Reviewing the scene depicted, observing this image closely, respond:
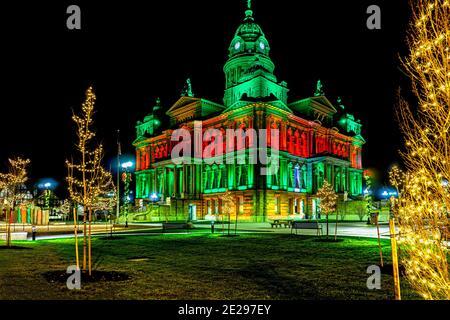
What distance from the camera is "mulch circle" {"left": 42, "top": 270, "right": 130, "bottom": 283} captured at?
1120 centimetres

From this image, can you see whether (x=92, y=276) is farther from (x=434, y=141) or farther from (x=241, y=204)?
(x=241, y=204)

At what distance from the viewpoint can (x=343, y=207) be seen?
215ft

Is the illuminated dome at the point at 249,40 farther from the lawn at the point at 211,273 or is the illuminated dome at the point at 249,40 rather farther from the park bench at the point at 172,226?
the lawn at the point at 211,273

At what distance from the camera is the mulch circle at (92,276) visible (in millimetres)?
11203

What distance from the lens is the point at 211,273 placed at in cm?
1266

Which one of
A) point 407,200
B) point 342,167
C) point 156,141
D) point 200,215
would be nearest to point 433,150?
point 407,200

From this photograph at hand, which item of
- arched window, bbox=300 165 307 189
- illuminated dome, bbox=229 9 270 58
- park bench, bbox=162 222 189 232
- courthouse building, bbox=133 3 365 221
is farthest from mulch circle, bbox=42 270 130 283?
illuminated dome, bbox=229 9 270 58

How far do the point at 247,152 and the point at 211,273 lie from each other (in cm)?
4875

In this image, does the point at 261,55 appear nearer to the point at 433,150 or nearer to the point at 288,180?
the point at 288,180

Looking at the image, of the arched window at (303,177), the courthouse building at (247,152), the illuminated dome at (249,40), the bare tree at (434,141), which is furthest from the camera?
the illuminated dome at (249,40)

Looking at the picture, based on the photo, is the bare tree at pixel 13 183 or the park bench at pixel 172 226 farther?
the park bench at pixel 172 226

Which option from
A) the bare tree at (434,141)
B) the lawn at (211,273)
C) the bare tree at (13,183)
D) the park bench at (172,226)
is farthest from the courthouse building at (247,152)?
the bare tree at (434,141)

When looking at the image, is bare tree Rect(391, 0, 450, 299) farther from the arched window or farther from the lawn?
the arched window

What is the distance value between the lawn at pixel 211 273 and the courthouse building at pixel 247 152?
1423 inches
